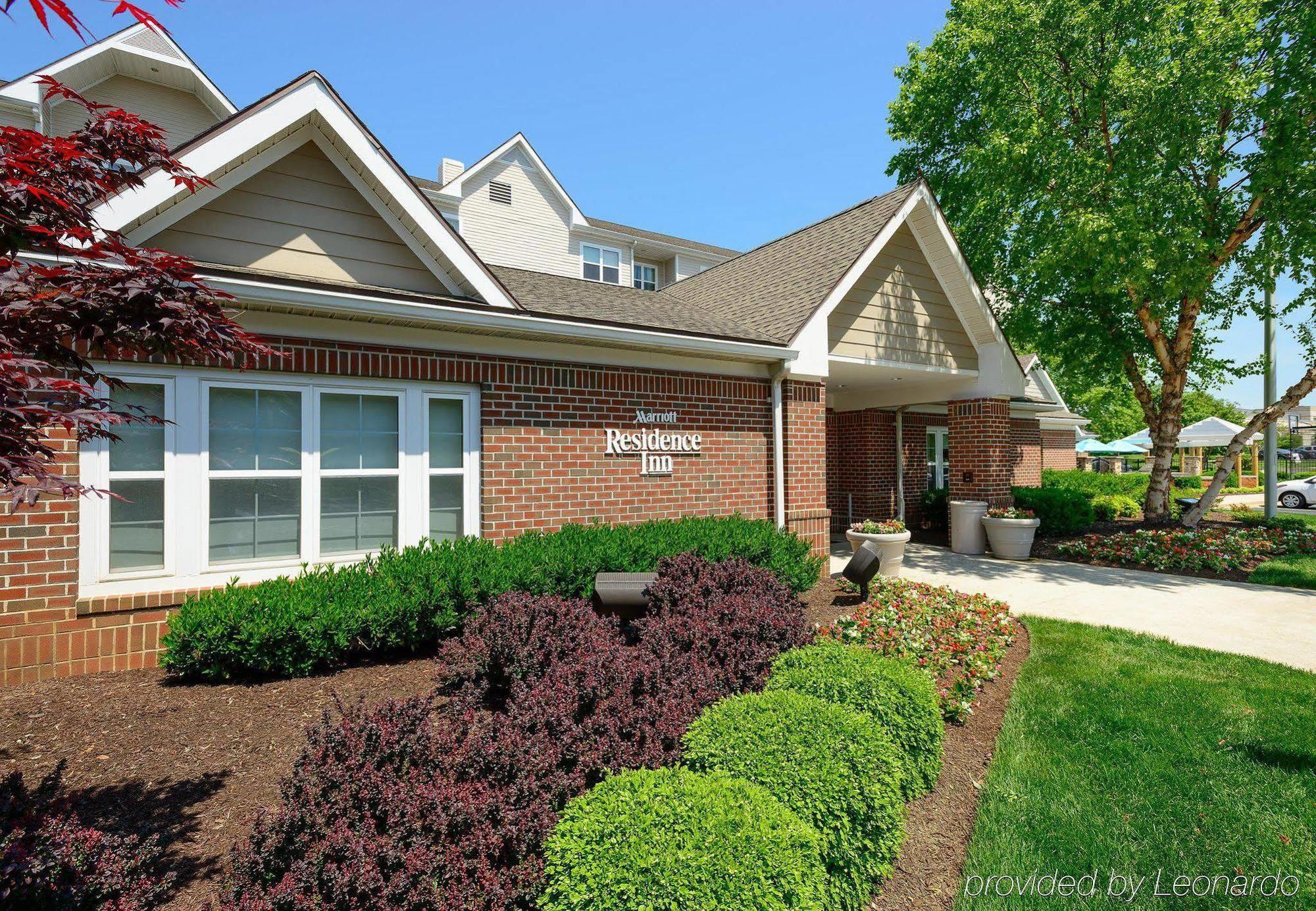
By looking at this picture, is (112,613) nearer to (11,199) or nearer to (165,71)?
(11,199)

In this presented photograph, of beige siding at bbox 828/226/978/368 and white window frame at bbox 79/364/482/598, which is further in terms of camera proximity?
beige siding at bbox 828/226/978/368

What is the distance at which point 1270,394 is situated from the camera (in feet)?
46.0

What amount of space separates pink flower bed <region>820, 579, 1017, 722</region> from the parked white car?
2588cm

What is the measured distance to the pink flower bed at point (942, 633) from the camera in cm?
551

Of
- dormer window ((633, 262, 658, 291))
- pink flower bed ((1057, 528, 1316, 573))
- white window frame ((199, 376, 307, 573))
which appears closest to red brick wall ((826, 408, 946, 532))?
pink flower bed ((1057, 528, 1316, 573))

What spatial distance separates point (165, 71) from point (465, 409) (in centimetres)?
1395

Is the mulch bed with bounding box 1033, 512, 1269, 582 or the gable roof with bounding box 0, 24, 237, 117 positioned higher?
the gable roof with bounding box 0, 24, 237, 117

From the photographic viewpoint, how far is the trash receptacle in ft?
41.4

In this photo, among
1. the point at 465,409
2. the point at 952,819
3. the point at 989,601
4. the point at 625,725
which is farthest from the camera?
the point at 989,601

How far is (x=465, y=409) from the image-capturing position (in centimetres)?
707

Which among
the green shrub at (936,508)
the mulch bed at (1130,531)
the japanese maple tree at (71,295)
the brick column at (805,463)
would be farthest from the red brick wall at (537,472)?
the green shrub at (936,508)

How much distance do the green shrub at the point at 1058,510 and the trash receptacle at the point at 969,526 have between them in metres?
2.45

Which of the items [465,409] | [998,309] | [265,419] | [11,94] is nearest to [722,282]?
[998,309]

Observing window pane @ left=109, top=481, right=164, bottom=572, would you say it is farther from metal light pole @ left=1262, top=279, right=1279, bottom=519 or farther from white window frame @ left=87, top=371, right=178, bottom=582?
metal light pole @ left=1262, top=279, right=1279, bottom=519
